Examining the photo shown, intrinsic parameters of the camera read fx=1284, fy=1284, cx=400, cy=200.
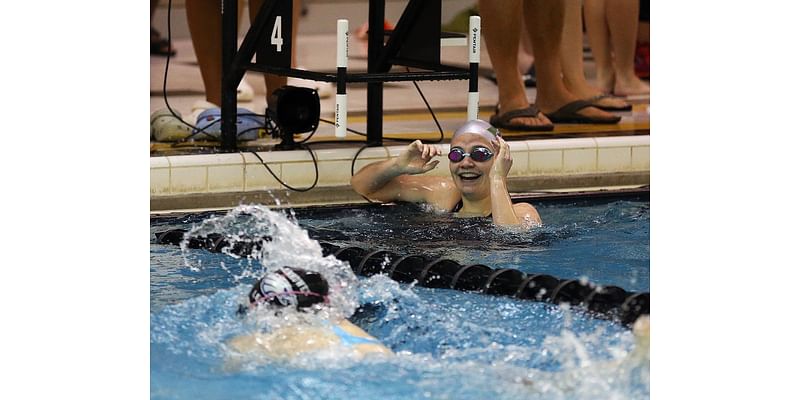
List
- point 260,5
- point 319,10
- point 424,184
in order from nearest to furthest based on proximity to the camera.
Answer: point 424,184 < point 260,5 < point 319,10

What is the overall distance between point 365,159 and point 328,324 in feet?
6.61

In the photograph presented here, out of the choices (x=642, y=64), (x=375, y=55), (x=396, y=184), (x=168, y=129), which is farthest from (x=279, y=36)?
(x=642, y=64)

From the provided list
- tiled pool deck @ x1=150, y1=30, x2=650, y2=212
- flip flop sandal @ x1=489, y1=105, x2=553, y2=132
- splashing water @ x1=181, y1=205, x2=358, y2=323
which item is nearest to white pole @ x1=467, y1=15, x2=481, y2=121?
tiled pool deck @ x1=150, y1=30, x2=650, y2=212

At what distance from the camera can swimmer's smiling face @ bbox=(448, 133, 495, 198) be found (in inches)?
167

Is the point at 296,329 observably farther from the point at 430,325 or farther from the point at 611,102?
the point at 611,102

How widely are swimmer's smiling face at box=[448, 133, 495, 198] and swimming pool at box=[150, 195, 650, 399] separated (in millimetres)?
114

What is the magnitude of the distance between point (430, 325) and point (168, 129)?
236cm

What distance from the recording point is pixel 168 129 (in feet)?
17.5
